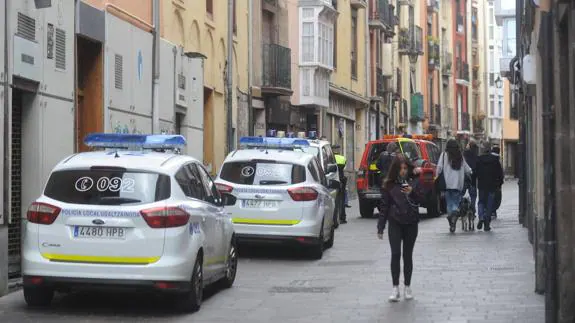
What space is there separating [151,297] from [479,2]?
252 feet

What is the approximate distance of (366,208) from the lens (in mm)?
31625

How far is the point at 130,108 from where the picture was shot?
22094mm

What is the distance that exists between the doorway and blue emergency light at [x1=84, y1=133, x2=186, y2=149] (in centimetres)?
609

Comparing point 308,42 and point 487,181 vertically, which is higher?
point 308,42

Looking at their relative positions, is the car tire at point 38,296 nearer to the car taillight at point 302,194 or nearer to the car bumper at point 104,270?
the car bumper at point 104,270

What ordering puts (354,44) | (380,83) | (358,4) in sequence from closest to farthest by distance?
(358,4) → (354,44) → (380,83)

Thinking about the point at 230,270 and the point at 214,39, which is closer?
the point at 230,270

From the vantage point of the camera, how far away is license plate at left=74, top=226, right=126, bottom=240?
12.2 metres

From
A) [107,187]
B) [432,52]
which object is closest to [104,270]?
[107,187]

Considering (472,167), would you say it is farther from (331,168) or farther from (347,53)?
(347,53)

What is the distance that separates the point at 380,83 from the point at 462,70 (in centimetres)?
2640

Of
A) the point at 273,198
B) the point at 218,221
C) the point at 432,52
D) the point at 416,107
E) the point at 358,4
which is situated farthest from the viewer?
the point at 432,52

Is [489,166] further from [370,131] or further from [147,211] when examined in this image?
[370,131]

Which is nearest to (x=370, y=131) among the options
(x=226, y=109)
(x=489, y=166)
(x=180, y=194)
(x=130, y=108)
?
(x=226, y=109)
